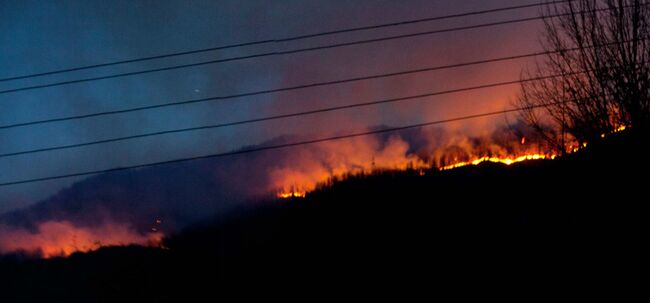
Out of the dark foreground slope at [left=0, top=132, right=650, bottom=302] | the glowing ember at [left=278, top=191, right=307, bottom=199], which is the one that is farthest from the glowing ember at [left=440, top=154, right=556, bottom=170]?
the glowing ember at [left=278, top=191, right=307, bottom=199]

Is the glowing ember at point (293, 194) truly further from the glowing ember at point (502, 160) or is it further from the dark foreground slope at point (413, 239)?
the glowing ember at point (502, 160)

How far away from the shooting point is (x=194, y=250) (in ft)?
47.0

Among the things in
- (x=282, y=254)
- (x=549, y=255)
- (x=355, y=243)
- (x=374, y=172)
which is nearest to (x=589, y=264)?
(x=549, y=255)

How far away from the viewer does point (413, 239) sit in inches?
493

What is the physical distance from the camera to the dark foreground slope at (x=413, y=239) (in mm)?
10219

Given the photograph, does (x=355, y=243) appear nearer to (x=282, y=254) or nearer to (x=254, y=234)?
(x=282, y=254)

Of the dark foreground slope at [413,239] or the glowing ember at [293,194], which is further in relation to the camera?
the glowing ember at [293,194]

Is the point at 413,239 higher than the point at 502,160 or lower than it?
lower

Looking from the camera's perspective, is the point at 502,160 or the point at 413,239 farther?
the point at 502,160

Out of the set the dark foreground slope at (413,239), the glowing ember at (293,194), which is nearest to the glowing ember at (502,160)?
the dark foreground slope at (413,239)

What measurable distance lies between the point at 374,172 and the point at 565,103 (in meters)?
5.94

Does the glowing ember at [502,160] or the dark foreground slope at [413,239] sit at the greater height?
the glowing ember at [502,160]

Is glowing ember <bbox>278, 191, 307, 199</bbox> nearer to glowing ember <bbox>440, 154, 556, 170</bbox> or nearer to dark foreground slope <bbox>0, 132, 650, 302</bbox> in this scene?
dark foreground slope <bbox>0, 132, 650, 302</bbox>

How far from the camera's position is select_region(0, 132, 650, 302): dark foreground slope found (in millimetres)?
10219
